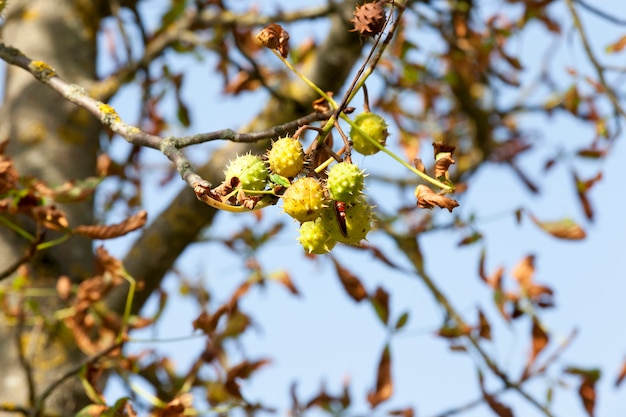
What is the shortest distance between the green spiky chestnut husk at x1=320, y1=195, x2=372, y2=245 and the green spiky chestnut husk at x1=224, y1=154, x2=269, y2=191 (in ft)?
0.38

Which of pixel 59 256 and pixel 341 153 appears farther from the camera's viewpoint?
pixel 59 256

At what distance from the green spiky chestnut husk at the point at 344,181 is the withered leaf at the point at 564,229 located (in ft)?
3.88

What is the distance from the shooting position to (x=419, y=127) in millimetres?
4434

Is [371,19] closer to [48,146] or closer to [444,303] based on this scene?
[444,303]

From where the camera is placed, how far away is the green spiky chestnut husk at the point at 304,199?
0.93 meters

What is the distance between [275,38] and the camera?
1091mm

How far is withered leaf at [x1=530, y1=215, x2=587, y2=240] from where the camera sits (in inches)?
77.9

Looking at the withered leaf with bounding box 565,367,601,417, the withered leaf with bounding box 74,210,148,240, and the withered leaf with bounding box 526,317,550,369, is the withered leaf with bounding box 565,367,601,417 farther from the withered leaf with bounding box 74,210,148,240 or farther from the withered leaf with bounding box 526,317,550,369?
the withered leaf with bounding box 74,210,148,240

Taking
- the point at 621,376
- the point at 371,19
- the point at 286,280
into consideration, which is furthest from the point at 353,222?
the point at 621,376

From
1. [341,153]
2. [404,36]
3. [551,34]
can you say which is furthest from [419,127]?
[341,153]

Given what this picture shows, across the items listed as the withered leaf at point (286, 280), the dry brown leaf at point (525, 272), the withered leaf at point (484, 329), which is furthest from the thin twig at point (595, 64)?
the withered leaf at point (286, 280)

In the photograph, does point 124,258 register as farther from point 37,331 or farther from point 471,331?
point 471,331

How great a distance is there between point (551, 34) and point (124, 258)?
275 centimetres

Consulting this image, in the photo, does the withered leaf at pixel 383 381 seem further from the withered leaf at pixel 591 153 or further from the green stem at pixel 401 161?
the withered leaf at pixel 591 153
